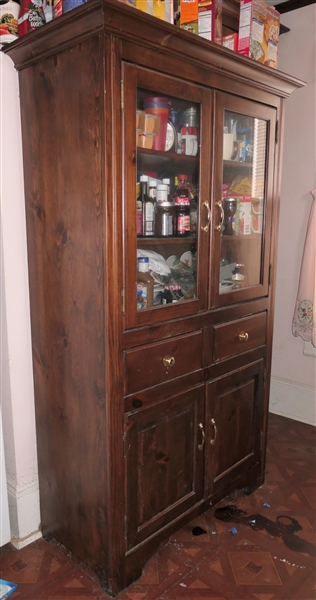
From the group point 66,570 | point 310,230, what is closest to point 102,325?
point 66,570

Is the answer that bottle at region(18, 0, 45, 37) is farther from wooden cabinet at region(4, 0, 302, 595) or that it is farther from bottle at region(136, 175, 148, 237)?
bottle at region(136, 175, 148, 237)

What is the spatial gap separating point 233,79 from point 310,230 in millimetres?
1230

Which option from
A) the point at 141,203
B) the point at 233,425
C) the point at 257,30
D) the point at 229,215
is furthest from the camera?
the point at 233,425

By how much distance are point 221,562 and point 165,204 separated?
1.37 meters

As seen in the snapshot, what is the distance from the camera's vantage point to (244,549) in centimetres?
181

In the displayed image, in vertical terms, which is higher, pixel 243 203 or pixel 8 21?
pixel 8 21

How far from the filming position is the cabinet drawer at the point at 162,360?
1.50 m

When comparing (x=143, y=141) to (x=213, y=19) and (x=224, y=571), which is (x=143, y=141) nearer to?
(x=213, y=19)

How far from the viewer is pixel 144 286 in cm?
157

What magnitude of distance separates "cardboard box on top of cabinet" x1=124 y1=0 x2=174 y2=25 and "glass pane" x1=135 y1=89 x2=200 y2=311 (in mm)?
255

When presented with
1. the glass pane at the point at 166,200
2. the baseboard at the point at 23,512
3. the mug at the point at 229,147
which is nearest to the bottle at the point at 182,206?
the glass pane at the point at 166,200

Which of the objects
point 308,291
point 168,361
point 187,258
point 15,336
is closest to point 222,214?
point 187,258

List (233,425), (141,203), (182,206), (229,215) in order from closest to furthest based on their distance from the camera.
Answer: (141,203) → (182,206) → (229,215) → (233,425)

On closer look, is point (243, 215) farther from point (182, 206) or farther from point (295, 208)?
point (295, 208)
